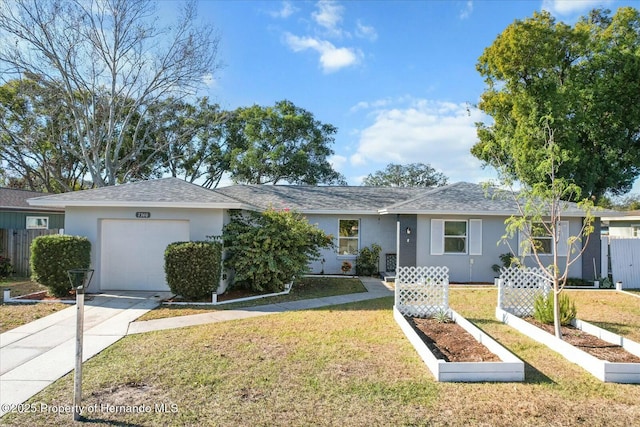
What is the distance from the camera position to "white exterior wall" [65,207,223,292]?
10633 millimetres

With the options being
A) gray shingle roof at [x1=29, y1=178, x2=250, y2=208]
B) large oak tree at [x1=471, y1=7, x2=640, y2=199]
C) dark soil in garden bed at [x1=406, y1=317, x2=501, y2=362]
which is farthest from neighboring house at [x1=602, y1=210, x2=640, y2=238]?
gray shingle roof at [x1=29, y1=178, x2=250, y2=208]

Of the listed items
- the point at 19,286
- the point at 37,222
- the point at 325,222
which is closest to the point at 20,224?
the point at 37,222

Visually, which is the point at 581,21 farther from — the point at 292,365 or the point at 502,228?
the point at 292,365

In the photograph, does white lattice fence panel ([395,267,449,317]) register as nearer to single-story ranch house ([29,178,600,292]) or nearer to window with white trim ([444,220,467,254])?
single-story ranch house ([29,178,600,292])

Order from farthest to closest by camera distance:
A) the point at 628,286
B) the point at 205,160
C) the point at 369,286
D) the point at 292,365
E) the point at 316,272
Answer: the point at 205,160, the point at 316,272, the point at 628,286, the point at 369,286, the point at 292,365

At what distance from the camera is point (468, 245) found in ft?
46.2

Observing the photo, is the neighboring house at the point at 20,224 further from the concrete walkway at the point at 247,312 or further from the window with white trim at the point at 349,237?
the window with white trim at the point at 349,237

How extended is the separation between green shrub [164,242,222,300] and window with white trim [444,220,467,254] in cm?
881

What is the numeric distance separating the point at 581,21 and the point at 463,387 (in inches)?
996

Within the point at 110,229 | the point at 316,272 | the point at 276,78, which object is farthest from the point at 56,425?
the point at 276,78

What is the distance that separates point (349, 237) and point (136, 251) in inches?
320

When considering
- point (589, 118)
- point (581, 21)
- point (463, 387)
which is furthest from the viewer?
point (581, 21)

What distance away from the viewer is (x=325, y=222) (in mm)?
15648

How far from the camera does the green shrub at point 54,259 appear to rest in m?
9.55
